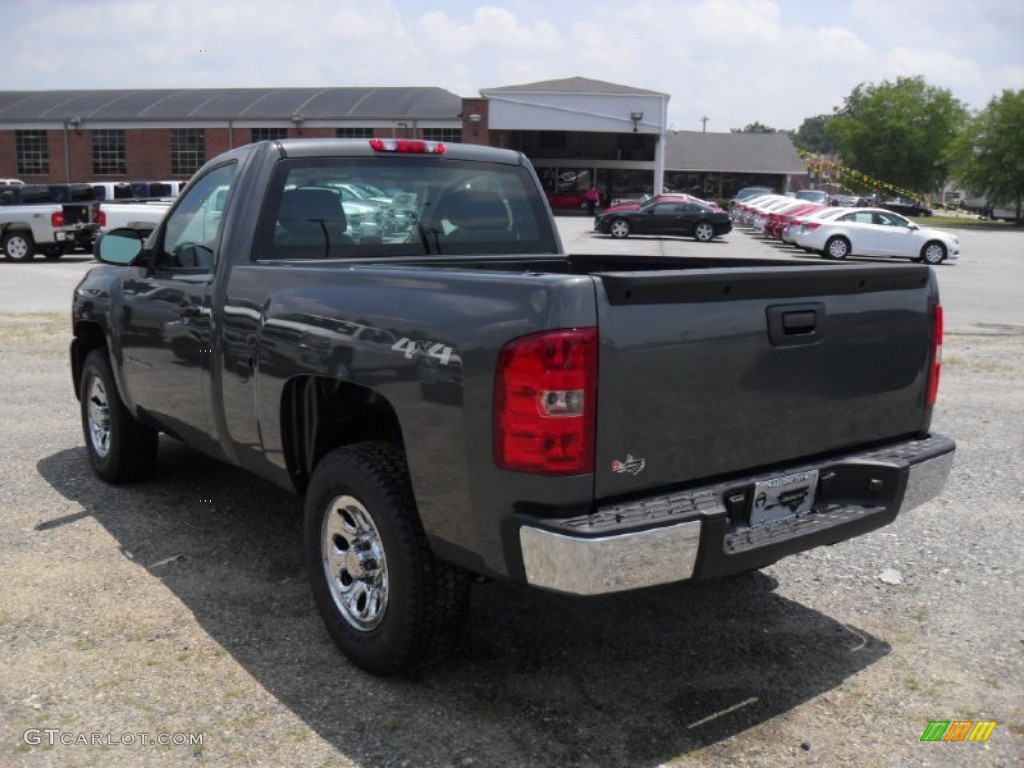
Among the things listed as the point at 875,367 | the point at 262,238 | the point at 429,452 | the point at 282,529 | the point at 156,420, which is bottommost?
the point at 282,529

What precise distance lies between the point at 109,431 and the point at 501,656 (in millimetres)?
3161

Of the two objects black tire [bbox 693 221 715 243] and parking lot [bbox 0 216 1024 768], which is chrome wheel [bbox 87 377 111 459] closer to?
parking lot [bbox 0 216 1024 768]

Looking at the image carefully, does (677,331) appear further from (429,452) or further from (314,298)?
(314,298)

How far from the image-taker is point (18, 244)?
2289cm

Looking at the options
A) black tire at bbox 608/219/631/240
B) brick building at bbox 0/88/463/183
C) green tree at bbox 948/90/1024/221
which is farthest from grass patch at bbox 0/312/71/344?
green tree at bbox 948/90/1024/221

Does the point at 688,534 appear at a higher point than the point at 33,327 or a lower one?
higher

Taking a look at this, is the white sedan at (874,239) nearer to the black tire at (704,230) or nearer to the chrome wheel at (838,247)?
the chrome wheel at (838,247)

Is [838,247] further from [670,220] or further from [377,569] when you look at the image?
[377,569]

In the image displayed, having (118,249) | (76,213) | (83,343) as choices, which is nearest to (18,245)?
(76,213)

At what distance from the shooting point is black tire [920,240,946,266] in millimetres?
29312

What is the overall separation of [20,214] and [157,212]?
4307 mm

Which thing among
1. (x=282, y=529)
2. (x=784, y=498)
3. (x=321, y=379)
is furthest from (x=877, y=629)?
(x=282, y=529)

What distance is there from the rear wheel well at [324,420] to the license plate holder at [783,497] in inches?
51.8

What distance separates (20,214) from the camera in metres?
22.7
